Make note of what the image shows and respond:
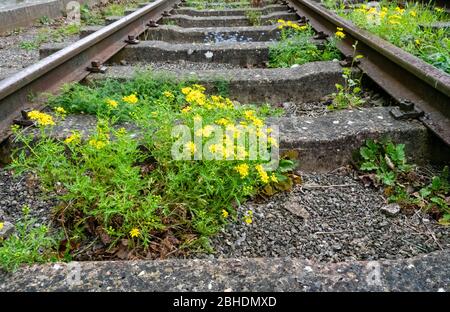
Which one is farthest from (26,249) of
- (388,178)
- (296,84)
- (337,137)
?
(296,84)

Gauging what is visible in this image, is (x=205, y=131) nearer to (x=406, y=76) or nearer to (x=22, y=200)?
(x=22, y=200)

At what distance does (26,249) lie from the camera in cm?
153

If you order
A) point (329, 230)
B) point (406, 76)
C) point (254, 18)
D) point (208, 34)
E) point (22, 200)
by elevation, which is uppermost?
point (254, 18)

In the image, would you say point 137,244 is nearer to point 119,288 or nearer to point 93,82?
point 119,288

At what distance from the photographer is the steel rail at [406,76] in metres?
2.42

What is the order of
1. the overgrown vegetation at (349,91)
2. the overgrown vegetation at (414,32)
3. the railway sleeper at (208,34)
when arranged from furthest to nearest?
the railway sleeper at (208,34) < the overgrown vegetation at (414,32) < the overgrown vegetation at (349,91)

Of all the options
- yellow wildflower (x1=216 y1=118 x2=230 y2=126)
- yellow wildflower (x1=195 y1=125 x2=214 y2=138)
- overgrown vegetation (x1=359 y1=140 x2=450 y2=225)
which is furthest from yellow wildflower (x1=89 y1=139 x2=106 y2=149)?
overgrown vegetation (x1=359 y1=140 x2=450 y2=225)

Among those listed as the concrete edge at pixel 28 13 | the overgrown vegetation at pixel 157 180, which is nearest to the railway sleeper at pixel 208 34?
the concrete edge at pixel 28 13

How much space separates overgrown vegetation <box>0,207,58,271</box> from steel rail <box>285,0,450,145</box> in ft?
6.90

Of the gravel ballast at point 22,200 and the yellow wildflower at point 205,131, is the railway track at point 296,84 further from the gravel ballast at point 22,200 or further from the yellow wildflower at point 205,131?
the yellow wildflower at point 205,131

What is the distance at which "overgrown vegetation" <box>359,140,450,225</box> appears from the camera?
6.69 feet

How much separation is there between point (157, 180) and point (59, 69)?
1.77 metres

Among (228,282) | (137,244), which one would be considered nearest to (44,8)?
(137,244)

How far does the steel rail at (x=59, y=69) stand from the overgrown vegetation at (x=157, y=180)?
18.7 inches
